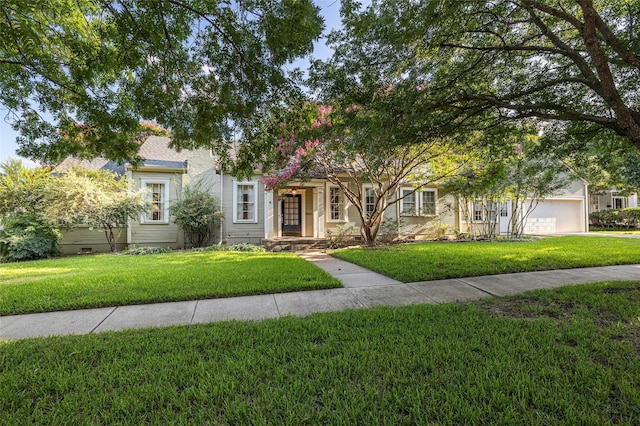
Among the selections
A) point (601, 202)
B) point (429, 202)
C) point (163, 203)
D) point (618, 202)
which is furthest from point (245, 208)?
point (618, 202)

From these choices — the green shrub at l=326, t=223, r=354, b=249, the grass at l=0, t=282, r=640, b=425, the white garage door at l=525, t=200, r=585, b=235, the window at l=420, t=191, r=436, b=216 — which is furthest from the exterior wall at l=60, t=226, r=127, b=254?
the white garage door at l=525, t=200, r=585, b=235

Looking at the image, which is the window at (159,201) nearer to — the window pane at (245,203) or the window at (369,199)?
the window pane at (245,203)

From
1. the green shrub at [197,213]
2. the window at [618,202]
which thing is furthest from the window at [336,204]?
the window at [618,202]

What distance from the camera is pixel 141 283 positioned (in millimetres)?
5180

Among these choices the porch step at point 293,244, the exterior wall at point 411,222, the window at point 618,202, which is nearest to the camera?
the porch step at point 293,244

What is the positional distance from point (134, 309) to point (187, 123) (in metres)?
2.89

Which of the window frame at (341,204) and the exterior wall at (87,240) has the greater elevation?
the window frame at (341,204)

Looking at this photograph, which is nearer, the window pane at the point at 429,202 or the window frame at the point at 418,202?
the window frame at the point at 418,202

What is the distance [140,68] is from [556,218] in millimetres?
22148

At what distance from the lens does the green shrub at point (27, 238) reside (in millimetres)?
Result: 9008

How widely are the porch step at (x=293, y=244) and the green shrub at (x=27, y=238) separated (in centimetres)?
719

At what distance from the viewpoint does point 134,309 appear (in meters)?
4.10

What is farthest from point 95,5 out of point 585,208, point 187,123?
point 585,208

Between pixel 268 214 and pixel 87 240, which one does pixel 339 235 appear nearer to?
pixel 268 214
